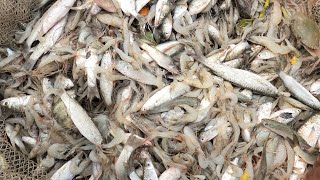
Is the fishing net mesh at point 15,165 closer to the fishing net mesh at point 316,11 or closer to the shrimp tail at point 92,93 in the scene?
the shrimp tail at point 92,93

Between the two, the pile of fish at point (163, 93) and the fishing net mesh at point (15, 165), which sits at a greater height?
the pile of fish at point (163, 93)

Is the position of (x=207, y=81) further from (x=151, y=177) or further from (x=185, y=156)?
(x=151, y=177)

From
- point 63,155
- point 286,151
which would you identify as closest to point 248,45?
point 286,151

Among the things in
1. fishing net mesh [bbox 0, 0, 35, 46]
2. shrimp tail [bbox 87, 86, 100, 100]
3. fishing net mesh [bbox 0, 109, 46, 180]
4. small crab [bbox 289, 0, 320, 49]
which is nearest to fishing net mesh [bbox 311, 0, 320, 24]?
Result: small crab [bbox 289, 0, 320, 49]

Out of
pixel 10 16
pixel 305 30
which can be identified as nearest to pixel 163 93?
pixel 305 30

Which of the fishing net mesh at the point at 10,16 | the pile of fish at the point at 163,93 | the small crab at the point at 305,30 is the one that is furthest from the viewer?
the fishing net mesh at the point at 10,16

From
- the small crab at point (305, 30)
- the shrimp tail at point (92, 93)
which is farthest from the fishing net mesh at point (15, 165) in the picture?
the small crab at point (305, 30)

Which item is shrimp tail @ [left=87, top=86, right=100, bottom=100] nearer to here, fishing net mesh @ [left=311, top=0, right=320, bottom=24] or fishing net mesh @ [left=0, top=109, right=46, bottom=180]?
A: fishing net mesh @ [left=0, top=109, right=46, bottom=180]
